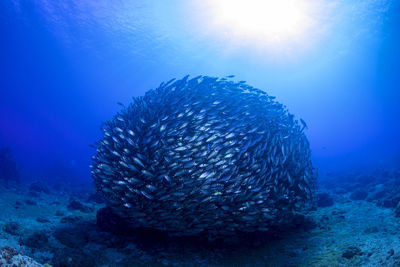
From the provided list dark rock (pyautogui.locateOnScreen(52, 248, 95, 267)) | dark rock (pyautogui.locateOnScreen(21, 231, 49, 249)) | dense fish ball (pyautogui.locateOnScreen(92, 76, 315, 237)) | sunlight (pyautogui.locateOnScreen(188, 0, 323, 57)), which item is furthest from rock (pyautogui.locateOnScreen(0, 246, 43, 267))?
sunlight (pyautogui.locateOnScreen(188, 0, 323, 57))

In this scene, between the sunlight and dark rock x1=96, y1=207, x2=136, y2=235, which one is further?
the sunlight

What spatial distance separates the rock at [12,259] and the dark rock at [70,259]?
7.65 feet

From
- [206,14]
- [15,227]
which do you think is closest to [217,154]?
[15,227]

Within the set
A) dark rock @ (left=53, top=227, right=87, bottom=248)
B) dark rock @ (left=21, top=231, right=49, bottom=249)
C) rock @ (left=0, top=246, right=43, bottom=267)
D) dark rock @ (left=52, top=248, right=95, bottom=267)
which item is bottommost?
rock @ (left=0, top=246, right=43, bottom=267)

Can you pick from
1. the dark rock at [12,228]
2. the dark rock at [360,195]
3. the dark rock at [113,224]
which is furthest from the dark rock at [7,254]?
the dark rock at [360,195]

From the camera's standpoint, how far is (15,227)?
252 inches

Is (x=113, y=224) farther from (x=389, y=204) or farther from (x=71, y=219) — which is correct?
Result: (x=389, y=204)

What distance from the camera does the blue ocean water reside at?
30.0m

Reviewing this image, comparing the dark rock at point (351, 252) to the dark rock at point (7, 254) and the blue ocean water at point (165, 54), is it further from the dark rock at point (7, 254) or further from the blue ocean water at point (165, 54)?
the blue ocean water at point (165, 54)

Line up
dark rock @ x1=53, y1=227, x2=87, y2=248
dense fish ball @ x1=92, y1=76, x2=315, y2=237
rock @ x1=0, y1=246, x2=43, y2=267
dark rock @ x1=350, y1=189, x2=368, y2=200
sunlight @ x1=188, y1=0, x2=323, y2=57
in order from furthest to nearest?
sunlight @ x1=188, y1=0, x2=323, y2=57, dark rock @ x1=350, y1=189, x2=368, y2=200, dark rock @ x1=53, y1=227, x2=87, y2=248, dense fish ball @ x1=92, y1=76, x2=315, y2=237, rock @ x1=0, y1=246, x2=43, y2=267

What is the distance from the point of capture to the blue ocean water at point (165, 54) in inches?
1181

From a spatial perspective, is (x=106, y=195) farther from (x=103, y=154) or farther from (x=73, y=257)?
(x=73, y=257)

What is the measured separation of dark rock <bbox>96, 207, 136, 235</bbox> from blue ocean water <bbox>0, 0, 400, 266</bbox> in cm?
1311

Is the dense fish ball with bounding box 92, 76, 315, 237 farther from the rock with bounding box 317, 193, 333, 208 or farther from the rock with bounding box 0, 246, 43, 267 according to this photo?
the rock with bounding box 317, 193, 333, 208
